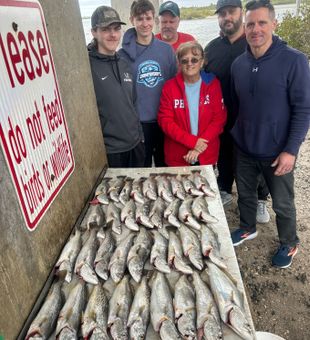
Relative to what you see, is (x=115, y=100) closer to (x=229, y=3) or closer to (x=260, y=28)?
(x=260, y=28)

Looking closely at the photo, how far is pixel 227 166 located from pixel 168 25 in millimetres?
2368

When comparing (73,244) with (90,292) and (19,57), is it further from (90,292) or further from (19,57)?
(19,57)

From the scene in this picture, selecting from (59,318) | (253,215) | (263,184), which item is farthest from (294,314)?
(59,318)

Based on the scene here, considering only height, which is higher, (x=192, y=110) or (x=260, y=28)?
(x=260, y=28)

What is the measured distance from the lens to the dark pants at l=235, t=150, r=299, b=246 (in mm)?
3506

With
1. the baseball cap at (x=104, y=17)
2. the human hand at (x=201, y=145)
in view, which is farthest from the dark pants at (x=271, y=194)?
the baseball cap at (x=104, y=17)

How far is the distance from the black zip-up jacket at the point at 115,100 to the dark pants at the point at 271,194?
1329mm

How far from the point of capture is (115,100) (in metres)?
3.69

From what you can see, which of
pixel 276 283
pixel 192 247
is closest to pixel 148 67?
pixel 192 247

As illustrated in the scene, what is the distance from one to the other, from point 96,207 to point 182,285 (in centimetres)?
116

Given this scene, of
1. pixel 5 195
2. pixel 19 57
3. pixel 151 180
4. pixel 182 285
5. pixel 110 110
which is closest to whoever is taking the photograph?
pixel 5 195

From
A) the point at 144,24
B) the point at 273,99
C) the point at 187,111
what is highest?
the point at 144,24

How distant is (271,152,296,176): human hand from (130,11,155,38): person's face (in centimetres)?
225

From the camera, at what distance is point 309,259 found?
3895mm
